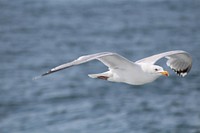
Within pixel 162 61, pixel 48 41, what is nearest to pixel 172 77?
pixel 162 61

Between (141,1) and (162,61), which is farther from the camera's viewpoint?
(141,1)

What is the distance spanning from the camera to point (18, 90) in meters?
24.7

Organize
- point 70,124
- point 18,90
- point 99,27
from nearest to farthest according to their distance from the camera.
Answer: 1. point 70,124
2. point 18,90
3. point 99,27

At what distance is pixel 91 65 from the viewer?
26625mm

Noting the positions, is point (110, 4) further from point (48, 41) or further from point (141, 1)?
point (48, 41)

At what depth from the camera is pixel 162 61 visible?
25.0 metres

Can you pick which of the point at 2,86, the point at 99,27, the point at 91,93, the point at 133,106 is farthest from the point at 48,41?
the point at 133,106

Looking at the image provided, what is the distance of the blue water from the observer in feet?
70.2

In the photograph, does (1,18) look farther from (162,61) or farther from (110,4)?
(162,61)

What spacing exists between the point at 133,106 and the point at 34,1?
1491 centimetres

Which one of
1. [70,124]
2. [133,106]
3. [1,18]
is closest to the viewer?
[70,124]

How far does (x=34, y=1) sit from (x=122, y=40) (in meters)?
7.95

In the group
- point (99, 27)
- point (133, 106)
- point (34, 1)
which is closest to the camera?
point (133, 106)

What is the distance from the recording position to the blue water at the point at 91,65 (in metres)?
21.4
